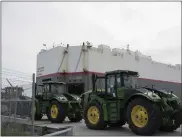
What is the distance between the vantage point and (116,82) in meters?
11.2

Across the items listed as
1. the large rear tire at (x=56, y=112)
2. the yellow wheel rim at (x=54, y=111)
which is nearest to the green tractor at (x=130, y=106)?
the large rear tire at (x=56, y=112)

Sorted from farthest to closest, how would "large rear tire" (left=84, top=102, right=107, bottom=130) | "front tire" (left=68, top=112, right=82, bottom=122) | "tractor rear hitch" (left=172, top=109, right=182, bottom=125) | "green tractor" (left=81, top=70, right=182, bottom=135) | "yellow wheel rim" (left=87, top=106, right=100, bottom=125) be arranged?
1. "front tire" (left=68, top=112, right=82, bottom=122)
2. "yellow wheel rim" (left=87, top=106, right=100, bottom=125)
3. "large rear tire" (left=84, top=102, right=107, bottom=130)
4. "tractor rear hitch" (left=172, top=109, right=182, bottom=125)
5. "green tractor" (left=81, top=70, right=182, bottom=135)

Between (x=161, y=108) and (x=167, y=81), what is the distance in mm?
40512

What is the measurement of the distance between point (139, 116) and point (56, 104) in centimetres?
618

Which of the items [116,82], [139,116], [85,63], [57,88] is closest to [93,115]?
[116,82]

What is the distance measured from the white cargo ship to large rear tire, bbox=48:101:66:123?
17.8 m

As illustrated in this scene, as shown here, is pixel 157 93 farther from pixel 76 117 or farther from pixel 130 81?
pixel 76 117

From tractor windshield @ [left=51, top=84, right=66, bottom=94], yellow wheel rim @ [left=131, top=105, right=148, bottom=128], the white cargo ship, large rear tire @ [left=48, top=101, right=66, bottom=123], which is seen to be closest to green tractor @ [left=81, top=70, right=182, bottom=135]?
yellow wheel rim @ [left=131, top=105, right=148, bottom=128]

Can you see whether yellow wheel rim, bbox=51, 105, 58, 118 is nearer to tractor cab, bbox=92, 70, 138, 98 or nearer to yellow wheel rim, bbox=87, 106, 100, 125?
yellow wheel rim, bbox=87, 106, 100, 125

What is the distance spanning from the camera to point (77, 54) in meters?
35.4

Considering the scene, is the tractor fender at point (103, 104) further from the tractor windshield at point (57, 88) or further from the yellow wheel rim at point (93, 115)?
the tractor windshield at point (57, 88)

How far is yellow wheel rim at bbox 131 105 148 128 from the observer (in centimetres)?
964

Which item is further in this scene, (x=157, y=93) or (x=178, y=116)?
(x=157, y=93)

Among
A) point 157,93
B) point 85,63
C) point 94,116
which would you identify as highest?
point 85,63
